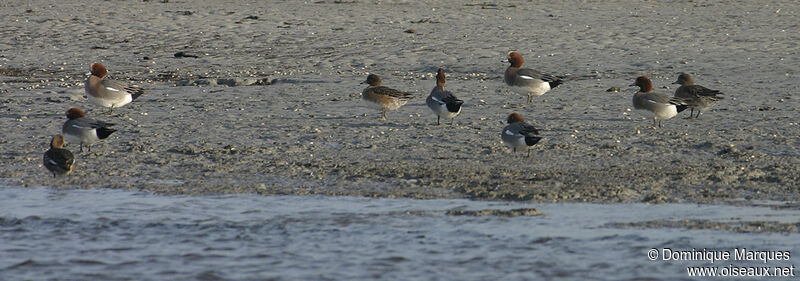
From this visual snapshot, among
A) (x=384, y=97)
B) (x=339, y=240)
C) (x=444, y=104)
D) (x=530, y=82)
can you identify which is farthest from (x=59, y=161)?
(x=530, y=82)

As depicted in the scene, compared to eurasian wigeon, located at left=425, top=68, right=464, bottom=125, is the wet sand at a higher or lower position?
lower

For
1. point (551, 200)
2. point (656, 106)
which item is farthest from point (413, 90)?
point (551, 200)

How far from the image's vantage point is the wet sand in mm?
10398

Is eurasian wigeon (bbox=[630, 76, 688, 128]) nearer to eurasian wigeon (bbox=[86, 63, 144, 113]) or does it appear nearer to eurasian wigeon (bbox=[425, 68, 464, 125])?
eurasian wigeon (bbox=[425, 68, 464, 125])

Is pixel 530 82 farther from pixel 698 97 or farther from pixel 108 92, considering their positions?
pixel 108 92

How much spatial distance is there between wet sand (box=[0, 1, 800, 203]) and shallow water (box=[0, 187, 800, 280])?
529mm

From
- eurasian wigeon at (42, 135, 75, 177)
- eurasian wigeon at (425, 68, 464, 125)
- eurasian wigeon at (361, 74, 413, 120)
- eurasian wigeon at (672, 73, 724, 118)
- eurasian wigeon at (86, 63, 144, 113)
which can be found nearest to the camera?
eurasian wigeon at (42, 135, 75, 177)

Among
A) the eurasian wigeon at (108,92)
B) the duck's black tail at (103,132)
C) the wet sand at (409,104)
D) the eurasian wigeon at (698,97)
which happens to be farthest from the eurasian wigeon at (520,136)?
the eurasian wigeon at (108,92)

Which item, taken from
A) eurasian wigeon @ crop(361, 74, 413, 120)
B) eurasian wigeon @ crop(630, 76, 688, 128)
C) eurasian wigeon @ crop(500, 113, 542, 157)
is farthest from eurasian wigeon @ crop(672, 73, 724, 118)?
eurasian wigeon @ crop(361, 74, 413, 120)

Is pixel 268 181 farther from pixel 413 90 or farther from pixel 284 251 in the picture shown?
pixel 413 90

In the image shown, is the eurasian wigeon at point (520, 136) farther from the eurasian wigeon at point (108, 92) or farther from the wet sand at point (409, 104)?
the eurasian wigeon at point (108, 92)

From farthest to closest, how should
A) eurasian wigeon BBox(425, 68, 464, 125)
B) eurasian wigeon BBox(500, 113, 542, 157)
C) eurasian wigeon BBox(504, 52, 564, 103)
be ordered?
eurasian wigeon BBox(504, 52, 564, 103) < eurasian wigeon BBox(425, 68, 464, 125) < eurasian wigeon BBox(500, 113, 542, 157)

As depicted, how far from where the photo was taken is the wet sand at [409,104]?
34.1ft

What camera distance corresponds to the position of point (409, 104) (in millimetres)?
15164
